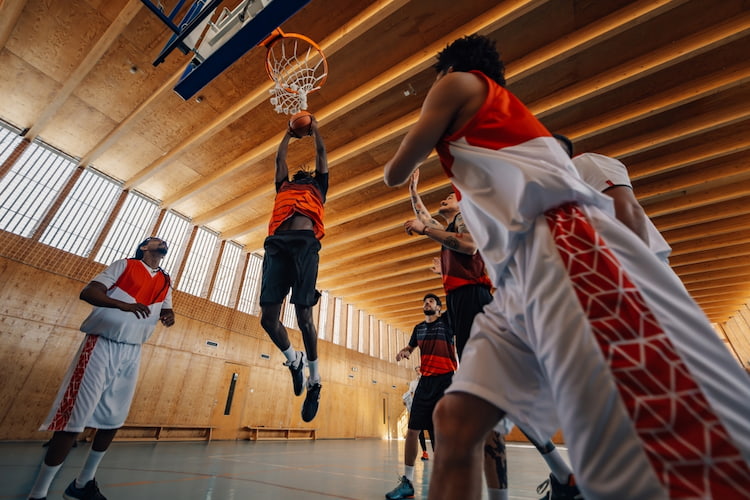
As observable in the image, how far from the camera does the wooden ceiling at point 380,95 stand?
205 inches

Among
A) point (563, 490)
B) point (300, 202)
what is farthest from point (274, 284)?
point (563, 490)

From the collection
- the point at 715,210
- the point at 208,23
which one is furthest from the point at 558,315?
the point at 715,210

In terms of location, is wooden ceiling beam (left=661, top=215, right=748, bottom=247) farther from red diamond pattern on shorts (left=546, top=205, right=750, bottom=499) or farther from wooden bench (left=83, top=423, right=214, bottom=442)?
wooden bench (left=83, top=423, right=214, bottom=442)

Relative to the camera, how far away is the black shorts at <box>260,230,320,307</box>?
2.71 metres

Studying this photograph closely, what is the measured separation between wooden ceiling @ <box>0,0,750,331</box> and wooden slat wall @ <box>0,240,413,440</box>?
320 centimetres

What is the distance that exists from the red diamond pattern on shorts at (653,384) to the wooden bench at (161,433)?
30.6ft

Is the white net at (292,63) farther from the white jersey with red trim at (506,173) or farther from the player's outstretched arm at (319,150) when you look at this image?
the white jersey with red trim at (506,173)

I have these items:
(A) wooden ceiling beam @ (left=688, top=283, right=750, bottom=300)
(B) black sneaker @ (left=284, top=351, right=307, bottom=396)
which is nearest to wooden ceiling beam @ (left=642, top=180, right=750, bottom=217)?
(A) wooden ceiling beam @ (left=688, top=283, right=750, bottom=300)

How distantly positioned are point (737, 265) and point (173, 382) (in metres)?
18.6

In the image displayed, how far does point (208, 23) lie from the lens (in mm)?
3594

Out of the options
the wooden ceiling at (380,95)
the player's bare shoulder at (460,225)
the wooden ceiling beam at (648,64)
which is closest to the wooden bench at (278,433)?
the wooden ceiling at (380,95)

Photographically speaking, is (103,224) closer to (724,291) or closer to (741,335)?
(724,291)

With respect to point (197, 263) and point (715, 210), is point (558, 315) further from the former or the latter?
point (715, 210)

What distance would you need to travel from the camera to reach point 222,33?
3359 mm
